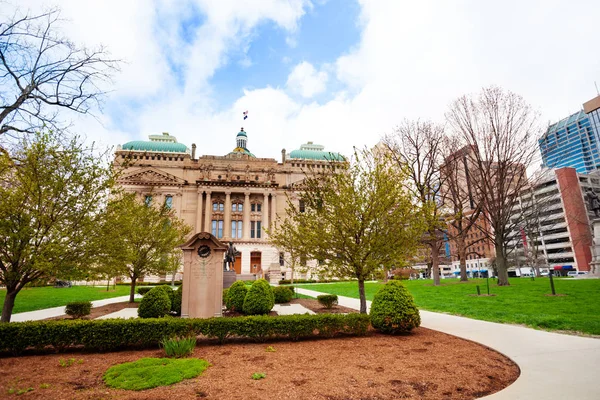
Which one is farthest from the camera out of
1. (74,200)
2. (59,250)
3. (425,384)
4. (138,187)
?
(138,187)

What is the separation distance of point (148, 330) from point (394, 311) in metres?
7.03

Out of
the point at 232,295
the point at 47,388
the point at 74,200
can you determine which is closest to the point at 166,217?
the point at 232,295

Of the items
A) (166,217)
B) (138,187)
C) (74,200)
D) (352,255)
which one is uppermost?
(138,187)

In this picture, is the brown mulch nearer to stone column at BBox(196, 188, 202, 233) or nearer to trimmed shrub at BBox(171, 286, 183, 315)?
trimmed shrub at BBox(171, 286, 183, 315)

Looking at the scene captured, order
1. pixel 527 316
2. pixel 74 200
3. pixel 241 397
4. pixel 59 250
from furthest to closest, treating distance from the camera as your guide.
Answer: pixel 527 316 < pixel 74 200 < pixel 59 250 < pixel 241 397

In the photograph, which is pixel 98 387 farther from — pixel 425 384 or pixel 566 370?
pixel 566 370

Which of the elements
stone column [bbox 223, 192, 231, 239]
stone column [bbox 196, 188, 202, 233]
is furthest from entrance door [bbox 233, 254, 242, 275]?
stone column [bbox 196, 188, 202, 233]

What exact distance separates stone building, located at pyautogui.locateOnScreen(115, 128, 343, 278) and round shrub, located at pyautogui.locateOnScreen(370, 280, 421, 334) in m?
43.7

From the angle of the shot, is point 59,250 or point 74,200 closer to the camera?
point 59,250

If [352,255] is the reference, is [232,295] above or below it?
below

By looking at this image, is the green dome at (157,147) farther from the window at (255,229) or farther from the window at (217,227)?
the window at (255,229)

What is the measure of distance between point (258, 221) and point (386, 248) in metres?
50.3

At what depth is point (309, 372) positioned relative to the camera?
20.4 feet

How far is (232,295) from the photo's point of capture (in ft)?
54.1
